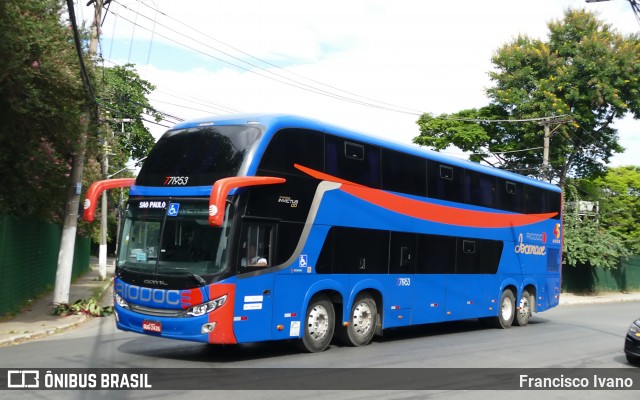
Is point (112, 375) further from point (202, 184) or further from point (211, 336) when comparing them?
point (202, 184)

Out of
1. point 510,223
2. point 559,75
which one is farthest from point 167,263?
point 559,75

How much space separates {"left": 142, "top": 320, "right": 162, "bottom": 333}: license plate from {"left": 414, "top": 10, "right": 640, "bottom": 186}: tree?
97.6ft

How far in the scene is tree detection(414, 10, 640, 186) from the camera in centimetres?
3653

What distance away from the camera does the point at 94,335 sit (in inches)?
542

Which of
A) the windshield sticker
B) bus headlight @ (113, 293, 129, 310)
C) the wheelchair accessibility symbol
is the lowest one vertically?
bus headlight @ (113, 293, 129, 310)

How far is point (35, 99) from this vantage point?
14.0 meters

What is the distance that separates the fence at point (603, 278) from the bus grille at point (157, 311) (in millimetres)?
31743

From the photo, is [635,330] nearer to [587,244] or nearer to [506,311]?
[506,311]

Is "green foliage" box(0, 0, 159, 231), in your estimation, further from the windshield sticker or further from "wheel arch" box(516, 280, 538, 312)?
"wheel arch" box(516, 280, 538, 312)

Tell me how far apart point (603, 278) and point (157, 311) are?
35.8 metres

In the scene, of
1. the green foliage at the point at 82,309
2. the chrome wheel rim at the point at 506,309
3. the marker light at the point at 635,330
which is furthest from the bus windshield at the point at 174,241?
the chrome wheel rim at the point at 506,309

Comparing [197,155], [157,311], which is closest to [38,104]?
[197,155]

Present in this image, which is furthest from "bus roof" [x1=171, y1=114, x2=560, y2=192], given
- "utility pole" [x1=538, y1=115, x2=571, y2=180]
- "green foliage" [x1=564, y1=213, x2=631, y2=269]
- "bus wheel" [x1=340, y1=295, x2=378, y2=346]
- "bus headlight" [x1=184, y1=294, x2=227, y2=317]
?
"green foliage" [x1=564, y1=213, x2=631, y2=269]

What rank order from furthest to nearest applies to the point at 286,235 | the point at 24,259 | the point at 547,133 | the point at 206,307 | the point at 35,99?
the point at 547,133, the point at 24,259, the point at 35,99, the point at 286,235, the point at 206,307
